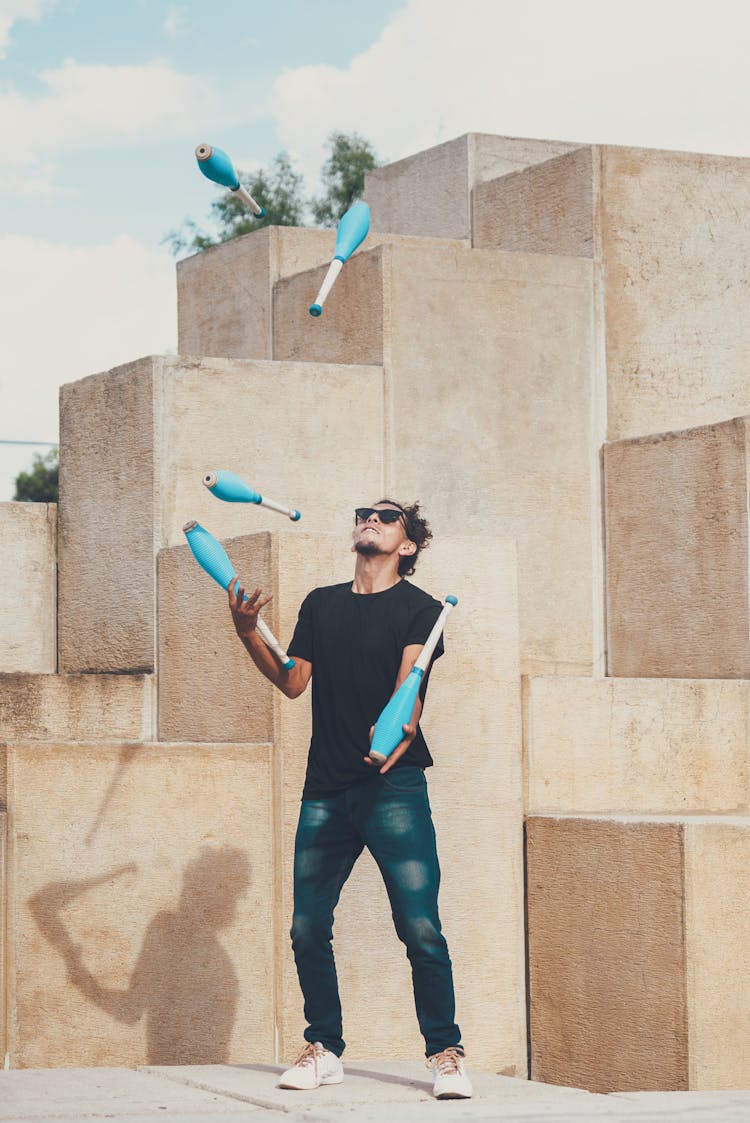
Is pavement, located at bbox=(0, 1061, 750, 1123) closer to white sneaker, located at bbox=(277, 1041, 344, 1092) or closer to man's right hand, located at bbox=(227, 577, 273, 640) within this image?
white sneaker, located at bbox=(277, 1041, 344, 1092)

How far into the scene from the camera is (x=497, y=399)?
913 cm

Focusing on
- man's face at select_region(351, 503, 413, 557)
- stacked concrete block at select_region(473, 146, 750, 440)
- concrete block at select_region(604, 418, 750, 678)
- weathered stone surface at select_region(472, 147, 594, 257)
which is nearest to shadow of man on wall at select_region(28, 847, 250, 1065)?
man's face at select_region(351, 503, 413, 557)

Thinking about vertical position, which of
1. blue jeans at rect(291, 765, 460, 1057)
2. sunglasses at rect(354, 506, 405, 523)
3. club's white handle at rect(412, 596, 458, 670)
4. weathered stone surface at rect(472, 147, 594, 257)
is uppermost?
weathered stone surface at rect(472, 147, 594, 257)

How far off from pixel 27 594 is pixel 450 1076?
169 inches

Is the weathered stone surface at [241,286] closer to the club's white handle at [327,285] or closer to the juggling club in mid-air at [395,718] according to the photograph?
the club's white handle at [327,285]

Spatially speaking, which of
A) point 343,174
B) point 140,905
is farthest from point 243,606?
point 343,174

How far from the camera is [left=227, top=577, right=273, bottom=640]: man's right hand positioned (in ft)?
17.7

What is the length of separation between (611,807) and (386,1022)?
1.48 meters

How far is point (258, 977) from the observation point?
6965 mm

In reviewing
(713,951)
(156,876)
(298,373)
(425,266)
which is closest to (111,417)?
(298,373)

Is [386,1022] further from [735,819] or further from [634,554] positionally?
[634,554]

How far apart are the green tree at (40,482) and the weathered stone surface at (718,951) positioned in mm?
31526

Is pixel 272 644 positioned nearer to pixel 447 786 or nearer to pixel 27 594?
pixel 447 786

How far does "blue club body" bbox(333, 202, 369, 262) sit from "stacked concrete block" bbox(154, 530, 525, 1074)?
1.24 metres
